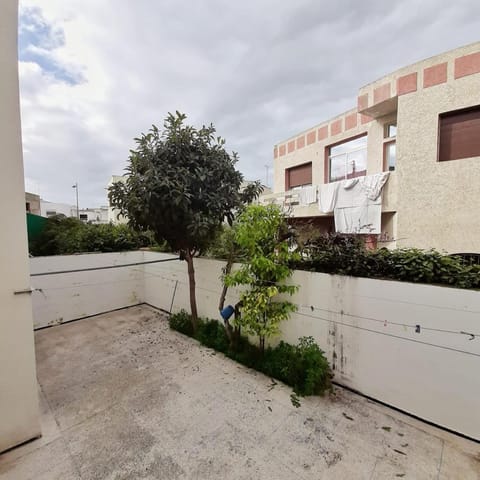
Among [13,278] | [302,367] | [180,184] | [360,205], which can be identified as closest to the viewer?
[13,278]

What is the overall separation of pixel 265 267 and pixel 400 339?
164 centimetres

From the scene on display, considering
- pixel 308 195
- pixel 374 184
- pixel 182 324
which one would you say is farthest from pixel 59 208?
pixel 374 184

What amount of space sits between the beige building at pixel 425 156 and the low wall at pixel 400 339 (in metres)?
1.55

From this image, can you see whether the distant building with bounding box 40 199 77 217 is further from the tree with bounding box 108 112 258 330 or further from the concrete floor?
Answer: the concrete floor

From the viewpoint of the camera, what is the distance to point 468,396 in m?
2.11

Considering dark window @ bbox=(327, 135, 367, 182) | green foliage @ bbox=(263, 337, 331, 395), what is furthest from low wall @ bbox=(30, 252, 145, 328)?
dark window @ bbox=(327, 135, 367, 182)

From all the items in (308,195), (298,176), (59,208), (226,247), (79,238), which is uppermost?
(59,208)

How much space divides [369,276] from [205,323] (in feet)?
9.81

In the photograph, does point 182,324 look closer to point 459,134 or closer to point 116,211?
point 116,211

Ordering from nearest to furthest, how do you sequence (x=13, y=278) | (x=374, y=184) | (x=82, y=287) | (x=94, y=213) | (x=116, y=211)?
1. (x=13, y=278)
2. (x=374, y=184)
3. (x=82, y=287)
4. (x=116, y=211)
5. (x=94, y=213)

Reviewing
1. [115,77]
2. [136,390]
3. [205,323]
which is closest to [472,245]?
[205,323]

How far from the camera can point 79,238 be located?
5.48 meters

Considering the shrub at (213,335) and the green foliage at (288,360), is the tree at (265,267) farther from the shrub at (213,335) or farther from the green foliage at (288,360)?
the shrub at (213,335)

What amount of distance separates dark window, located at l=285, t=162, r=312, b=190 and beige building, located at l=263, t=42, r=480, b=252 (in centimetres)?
233
